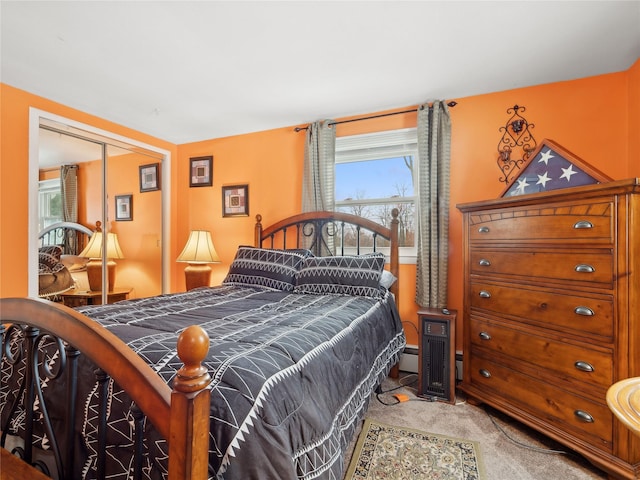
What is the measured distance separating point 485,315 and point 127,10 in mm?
2730

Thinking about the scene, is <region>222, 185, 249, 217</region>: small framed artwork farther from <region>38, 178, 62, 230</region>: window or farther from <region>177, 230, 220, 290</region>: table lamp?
<region>38, 178, 62, 230</region>: window

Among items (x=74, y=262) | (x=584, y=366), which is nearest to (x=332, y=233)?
(x=584, y=366)

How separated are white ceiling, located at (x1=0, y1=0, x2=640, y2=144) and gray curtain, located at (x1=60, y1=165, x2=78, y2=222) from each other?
1.89 ft

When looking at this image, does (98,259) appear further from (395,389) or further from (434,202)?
(434,202)

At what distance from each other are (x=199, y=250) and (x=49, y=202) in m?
1.29

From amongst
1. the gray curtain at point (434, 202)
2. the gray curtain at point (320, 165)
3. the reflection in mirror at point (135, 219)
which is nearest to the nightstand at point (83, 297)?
the reflection in mirror at point (135, 219)

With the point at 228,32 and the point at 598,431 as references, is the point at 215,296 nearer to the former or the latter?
the point at 228,32

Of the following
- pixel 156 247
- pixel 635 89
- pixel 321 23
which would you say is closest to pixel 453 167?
pixel 635 89

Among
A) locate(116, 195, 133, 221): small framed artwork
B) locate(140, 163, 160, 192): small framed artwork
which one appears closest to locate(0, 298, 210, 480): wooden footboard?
locate(116, 195, 133, 221): small framed artwork

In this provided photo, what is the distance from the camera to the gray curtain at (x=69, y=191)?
9.34 ft

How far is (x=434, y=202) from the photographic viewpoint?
2615 millimetres

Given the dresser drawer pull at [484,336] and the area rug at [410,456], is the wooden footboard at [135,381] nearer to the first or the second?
the area rug at [410,456]

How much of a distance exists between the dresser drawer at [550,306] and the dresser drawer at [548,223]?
0.28 m

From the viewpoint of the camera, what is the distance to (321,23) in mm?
1821
